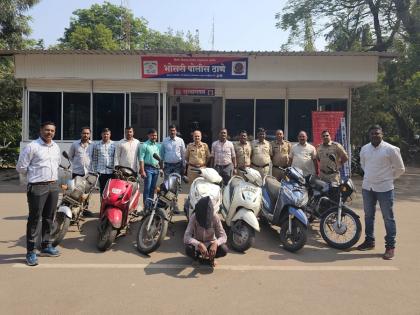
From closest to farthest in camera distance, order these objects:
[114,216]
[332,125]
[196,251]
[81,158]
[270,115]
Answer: [196,251]
[114,216]
[81,158]
[332,125]
[270,115]

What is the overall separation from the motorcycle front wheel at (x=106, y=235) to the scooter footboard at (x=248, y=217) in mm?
1713

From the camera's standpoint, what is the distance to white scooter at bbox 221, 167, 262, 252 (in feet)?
19.9

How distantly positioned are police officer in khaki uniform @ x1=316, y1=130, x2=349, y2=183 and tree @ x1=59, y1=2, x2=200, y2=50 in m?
31.4

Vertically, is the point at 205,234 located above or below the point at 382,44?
below

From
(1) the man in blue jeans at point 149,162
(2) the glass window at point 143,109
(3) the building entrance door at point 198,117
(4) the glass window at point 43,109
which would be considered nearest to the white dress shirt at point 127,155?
(1) the man in blue jeans at point 149,162

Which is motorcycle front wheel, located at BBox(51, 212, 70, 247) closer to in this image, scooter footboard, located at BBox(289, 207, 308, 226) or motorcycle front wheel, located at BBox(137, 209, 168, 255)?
motorcycle front wheel, located at BBox(137, 209, 168, 255)

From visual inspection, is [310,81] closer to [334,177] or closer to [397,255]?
[334,177]

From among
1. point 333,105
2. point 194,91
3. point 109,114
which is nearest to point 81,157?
point 109,114

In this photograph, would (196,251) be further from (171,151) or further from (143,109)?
(143,109)

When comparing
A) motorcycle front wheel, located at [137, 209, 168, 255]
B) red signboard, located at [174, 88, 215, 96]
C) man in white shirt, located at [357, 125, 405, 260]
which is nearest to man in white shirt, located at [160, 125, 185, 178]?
motorcycle front wheel, located at [137, 209, 168, 255]

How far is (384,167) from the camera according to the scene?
19.9 ft

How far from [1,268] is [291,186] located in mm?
4120

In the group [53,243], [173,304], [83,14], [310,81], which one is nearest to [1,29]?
[310,81]

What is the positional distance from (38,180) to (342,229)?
14.2 ft
